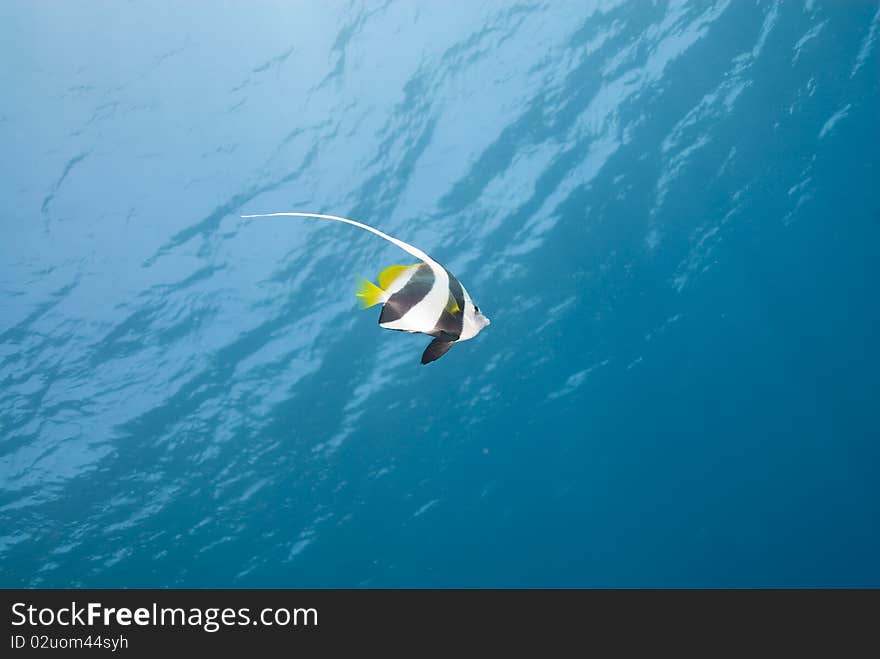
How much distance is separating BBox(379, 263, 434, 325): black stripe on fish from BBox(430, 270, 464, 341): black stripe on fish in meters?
0.07

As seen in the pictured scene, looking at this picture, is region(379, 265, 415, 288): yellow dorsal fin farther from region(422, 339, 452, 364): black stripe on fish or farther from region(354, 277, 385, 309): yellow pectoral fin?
region(422, 339, 452, 364): black stripe on fish

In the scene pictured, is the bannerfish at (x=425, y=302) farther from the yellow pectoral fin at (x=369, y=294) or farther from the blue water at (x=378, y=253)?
the blue water at (x=378, y=253)

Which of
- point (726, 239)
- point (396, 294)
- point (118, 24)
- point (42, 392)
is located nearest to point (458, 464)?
point (726, 239)

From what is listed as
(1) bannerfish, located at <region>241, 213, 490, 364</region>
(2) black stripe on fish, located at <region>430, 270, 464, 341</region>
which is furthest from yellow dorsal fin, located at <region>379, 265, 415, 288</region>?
(2) black stripe on fish, located at <region>430, 270, 464, 341</region>

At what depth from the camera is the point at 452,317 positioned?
1.79 m

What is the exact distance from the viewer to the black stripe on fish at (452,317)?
5.85ft

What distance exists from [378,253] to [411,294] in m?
13.4

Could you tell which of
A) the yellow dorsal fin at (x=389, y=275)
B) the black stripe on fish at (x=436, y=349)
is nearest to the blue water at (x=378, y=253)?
the yellow dorsal fin at (x=389, y=275)

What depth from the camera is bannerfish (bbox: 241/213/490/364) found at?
1.74 meters
